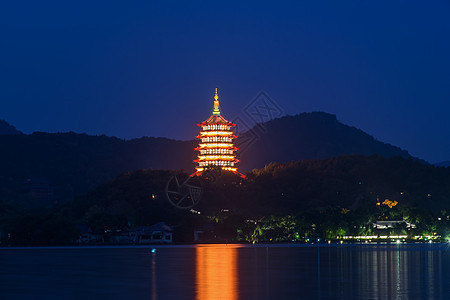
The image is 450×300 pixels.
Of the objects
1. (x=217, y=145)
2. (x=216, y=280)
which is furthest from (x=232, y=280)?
(x=217, y=145)

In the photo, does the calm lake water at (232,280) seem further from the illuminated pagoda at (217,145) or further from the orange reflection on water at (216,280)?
the illuminated pagoda at (217,145)

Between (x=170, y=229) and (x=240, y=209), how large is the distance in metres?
12.6

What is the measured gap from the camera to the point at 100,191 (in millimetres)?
118750

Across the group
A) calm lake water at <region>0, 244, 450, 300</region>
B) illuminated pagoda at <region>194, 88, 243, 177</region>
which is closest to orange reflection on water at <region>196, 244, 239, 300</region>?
calm lake water at <region>0, 244, 450, 300</region>

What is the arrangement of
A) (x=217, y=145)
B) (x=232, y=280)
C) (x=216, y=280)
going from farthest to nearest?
(x=217, y=145)
(x=216, y=280)
(x=232, y=280)

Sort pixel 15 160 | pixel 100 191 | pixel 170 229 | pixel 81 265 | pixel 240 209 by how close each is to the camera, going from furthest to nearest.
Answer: pixel 15 160, pixel 100 191, pixel 240 209, pixel 170 229, pixel 81 265

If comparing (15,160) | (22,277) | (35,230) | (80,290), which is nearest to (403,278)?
(80,290)

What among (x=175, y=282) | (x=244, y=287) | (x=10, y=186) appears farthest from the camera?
(x=10, y=186)

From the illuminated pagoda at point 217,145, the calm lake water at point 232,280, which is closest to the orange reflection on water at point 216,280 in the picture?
the calm lake water at point 232,280

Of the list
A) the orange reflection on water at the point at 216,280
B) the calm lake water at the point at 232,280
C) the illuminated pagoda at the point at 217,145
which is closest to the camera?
the orange reflection on water at the point at 216,280

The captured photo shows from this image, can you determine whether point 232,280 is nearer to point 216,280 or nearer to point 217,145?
point 216,280

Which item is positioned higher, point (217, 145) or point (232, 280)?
point (217, 145)

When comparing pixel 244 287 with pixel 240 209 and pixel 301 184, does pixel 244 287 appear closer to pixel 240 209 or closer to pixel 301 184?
pixel 240 209

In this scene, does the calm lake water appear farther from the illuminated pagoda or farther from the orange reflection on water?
the illuminated pagoda
